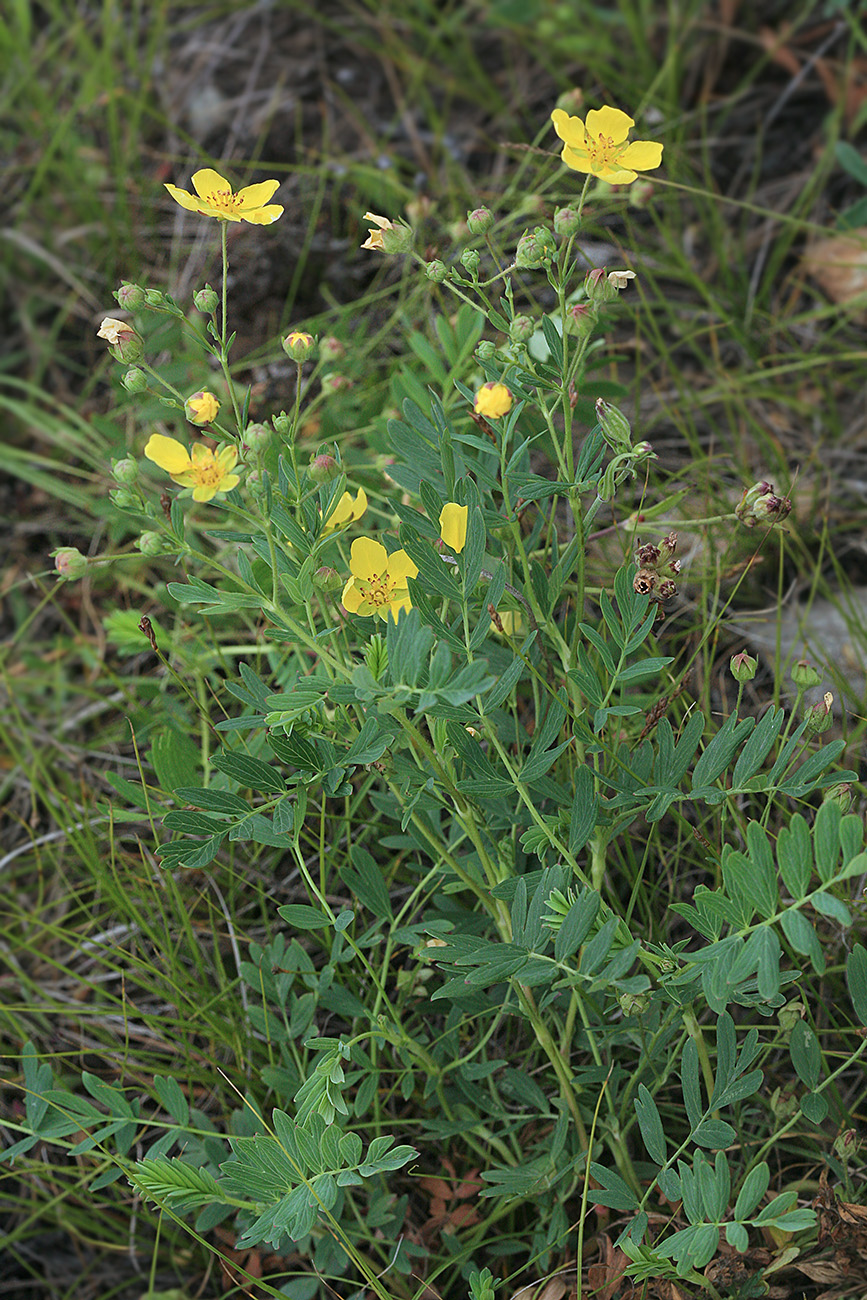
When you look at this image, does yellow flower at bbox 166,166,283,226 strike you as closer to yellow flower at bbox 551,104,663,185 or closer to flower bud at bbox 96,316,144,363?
flower bud at bbox 96,316,144,363

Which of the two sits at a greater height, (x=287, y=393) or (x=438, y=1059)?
(x=287, y=393)

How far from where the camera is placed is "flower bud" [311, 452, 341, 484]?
1.14 meters

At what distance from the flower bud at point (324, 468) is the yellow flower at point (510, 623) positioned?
0.77 ft

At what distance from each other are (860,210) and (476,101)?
1.08 metres

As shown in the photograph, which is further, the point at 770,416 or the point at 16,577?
the point at 16,577

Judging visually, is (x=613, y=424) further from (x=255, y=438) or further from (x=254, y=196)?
(x=254, y=196)

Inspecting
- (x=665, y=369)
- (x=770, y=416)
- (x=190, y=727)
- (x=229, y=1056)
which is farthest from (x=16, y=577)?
(x=770, y=416)

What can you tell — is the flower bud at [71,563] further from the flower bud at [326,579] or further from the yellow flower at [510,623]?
the yellow flower at [510,623]

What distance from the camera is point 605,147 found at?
1.16 m

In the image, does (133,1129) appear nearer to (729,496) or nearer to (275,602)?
(275,602)

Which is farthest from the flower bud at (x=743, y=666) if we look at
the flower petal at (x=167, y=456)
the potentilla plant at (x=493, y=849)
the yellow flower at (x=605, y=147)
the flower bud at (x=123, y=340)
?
the flower bud at (x=123, y=340)

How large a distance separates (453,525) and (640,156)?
1.55ft

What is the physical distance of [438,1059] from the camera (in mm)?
1339

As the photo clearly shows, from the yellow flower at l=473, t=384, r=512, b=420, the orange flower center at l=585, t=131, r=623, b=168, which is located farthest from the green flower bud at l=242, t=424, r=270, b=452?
the orange flower center at l=585, t=131, r=623, b=168
